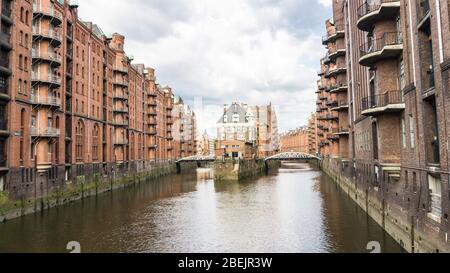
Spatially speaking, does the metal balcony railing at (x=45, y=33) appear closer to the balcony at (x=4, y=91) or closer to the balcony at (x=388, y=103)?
the balcony at (x=4, y=91)

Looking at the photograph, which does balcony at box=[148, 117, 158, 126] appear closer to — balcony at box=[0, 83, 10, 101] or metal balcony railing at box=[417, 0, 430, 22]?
balcony at box=[0, 83, 10, 101]

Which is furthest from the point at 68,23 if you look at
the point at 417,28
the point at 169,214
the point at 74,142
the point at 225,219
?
the point at 417,28

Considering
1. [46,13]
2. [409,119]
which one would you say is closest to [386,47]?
[409,119]

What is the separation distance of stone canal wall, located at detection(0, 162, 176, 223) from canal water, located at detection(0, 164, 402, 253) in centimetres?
101

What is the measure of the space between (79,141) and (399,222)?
3893 cm

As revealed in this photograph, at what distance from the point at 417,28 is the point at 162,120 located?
269 ft

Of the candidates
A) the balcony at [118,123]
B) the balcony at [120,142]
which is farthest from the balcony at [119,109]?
the balcony at [120,142]

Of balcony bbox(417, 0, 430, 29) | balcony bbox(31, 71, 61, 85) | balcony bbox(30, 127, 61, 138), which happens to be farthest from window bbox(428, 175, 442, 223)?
balcony bbox(31, 71, 61, 85)

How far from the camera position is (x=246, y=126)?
435ft

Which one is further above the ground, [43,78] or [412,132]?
[43,78]

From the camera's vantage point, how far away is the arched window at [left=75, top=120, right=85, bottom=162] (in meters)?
44.8

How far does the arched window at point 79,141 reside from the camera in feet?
147

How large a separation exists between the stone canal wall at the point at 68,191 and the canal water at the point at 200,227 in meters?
1.01

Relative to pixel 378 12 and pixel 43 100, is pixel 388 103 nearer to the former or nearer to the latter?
pixel 378 12
